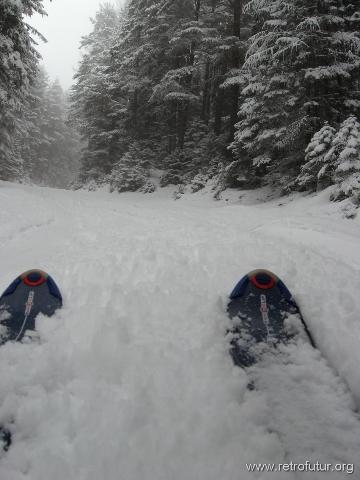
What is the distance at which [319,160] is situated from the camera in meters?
8.94

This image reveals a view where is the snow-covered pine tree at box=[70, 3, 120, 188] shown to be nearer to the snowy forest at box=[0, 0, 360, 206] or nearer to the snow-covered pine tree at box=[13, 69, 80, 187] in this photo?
the snowy forest at box=[0, 0, 360, 206]

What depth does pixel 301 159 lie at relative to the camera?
35.4ft

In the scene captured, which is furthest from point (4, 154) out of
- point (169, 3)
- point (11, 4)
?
point (169, 3)

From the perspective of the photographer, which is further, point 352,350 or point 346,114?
point 346,114

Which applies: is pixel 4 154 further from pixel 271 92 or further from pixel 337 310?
pixel 337 310

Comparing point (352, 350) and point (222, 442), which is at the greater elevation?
point (352, 350)

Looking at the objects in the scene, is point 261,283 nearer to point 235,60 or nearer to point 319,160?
point 319,160

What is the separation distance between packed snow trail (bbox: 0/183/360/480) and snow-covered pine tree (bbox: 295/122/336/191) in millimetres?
4028

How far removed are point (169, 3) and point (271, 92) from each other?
13041 millimetres

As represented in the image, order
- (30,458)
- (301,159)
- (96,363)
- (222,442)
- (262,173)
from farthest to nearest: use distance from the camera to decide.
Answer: (262,173)
(301,159)
(96,363)
(222,442)
(30,458)

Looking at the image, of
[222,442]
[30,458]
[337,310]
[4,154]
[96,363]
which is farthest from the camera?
[4,154]

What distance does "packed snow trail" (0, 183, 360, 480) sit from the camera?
2205 millimetres

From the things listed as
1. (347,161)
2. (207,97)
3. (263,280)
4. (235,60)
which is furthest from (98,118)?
(263,280)

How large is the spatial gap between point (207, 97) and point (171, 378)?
25748 mm
